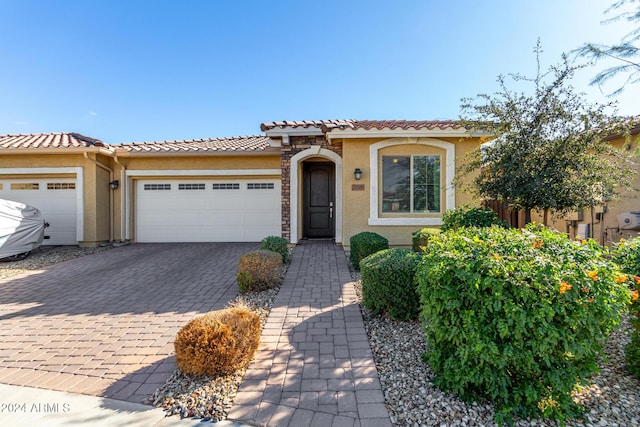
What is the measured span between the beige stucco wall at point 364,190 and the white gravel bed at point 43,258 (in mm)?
8038

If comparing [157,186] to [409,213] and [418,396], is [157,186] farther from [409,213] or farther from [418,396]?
[418,396]

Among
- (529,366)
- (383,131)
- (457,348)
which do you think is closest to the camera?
(529,366)

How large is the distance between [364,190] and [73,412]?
7.23m

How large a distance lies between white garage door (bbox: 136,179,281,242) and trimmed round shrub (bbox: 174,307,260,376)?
801cm

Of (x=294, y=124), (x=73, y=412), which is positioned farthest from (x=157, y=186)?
(x=73, y=412)

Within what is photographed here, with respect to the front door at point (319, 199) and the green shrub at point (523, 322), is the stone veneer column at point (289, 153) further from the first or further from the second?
the green shrub at point (523, 322)

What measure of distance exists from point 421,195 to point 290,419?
7.37 m

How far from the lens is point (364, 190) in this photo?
8.33 m

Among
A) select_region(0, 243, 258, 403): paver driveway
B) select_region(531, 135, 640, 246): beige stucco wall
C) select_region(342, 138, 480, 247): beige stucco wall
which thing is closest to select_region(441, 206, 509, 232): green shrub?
select_region(531, 135, 640, 246): beige stucco wall

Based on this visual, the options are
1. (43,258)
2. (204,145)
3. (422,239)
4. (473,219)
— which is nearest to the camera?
(473,219)

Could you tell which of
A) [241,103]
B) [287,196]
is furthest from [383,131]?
[241,103]

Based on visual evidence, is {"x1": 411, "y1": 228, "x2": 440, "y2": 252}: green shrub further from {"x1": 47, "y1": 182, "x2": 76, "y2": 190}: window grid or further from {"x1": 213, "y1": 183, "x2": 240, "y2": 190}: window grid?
{"x1": 47, "y1": 182, "x2": 76, "y2": 190}: window grid

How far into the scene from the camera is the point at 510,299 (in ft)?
6.59

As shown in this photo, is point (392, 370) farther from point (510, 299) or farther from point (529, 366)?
point (510, 299)
